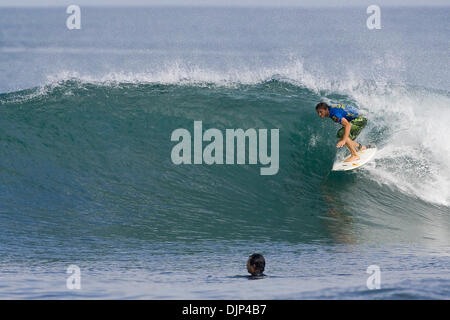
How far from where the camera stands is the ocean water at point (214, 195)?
764 centimetres

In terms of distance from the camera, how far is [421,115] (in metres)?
14.7

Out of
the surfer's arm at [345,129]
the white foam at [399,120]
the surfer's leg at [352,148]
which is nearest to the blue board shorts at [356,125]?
the surfer's leg at [352,148]

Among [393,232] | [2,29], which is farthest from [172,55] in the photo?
[393,232]

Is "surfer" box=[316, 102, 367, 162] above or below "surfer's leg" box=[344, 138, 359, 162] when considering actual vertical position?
above

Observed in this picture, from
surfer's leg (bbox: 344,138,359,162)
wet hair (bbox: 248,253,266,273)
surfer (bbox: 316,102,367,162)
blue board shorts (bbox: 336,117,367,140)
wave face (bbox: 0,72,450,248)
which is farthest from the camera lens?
blue board shorts (bbox: 336,117,367,140)

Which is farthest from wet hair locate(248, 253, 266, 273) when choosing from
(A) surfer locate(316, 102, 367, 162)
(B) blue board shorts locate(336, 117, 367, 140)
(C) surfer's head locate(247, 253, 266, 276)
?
(B) blue board shorts locate(336, 117, 367, 140)

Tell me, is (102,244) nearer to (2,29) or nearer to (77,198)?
(77,198)

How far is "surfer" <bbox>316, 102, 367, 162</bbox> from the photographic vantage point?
1138 centimetres

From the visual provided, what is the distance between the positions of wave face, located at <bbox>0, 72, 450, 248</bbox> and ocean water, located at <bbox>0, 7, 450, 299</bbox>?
0.04 metres

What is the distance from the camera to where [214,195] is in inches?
462

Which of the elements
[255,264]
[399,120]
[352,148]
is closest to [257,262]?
[255,264]

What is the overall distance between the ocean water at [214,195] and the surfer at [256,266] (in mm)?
135

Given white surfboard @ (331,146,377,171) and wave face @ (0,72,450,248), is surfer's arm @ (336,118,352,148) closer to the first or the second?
white surfboard @ (331,146,377,171)

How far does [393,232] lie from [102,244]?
4.19 m
